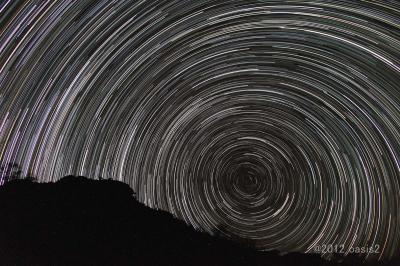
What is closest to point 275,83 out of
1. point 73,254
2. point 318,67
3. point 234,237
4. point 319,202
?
point 318,67

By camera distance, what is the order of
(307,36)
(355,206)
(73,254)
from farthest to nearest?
(355,206) → (307,36) → (73,254)

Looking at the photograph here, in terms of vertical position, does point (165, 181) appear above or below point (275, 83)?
below

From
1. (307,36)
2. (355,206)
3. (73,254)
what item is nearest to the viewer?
(73,254)

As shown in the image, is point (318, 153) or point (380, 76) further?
point (318, 153)

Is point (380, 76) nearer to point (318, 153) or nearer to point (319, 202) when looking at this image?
point (318, 153)

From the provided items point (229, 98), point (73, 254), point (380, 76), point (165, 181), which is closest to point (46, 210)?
point (73, 254)

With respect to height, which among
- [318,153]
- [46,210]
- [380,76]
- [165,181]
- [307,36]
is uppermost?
[307,36]

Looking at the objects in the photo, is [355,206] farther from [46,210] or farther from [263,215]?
[46,210]
